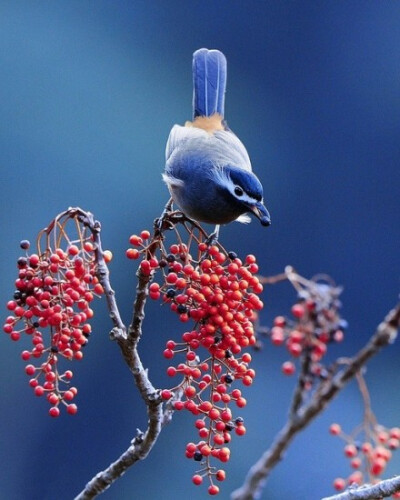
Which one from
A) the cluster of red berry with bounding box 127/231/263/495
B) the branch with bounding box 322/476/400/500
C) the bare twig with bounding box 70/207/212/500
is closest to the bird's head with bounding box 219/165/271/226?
the cluster of red berry with bounding box 127/231/263/495

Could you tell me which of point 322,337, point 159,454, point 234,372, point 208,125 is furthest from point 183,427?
point 322,337

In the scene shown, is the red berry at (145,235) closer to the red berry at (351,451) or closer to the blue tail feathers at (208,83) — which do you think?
the red berry at (351,451)

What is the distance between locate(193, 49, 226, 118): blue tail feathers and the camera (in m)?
4.09

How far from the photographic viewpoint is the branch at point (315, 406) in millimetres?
1245

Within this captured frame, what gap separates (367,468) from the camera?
271cm

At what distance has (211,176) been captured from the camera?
3283 mm

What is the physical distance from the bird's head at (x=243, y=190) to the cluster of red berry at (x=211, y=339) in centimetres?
58

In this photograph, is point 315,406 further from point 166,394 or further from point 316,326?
point 166,394

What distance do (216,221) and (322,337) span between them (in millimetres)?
1661

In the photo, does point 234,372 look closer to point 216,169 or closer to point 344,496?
point 344,496

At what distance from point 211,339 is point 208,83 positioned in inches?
87.9

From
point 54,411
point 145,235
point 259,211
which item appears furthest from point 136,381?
point 259,211

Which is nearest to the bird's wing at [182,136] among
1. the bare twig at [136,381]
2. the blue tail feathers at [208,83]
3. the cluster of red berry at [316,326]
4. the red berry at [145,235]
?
the blue tail feathers at [208,83]

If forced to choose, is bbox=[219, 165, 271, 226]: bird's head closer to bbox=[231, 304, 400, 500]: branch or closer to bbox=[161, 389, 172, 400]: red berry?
bbox=[161, 389, 172, 400]: red berry
